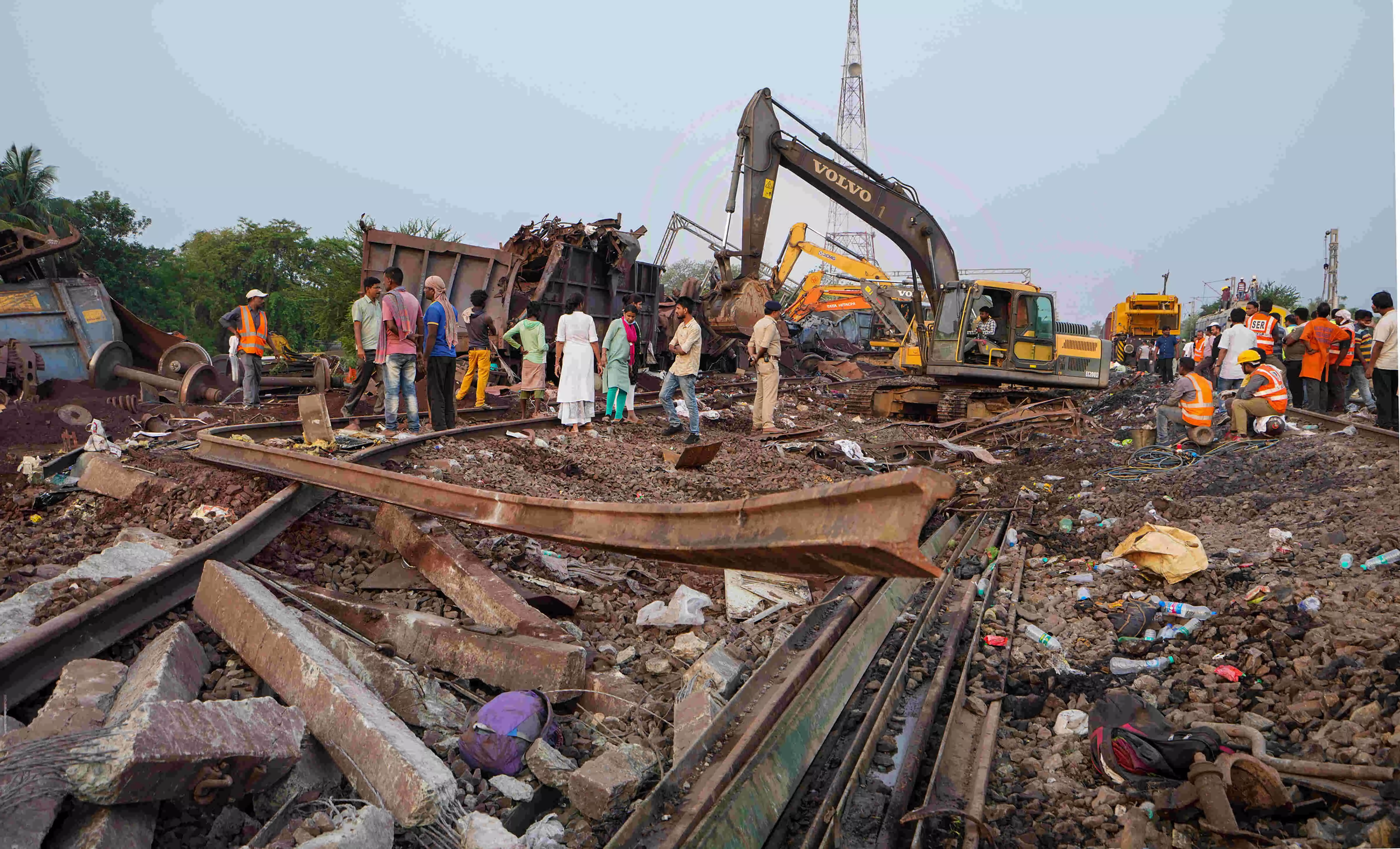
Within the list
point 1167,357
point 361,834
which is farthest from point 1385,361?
point 1167,357

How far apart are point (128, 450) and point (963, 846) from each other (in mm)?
6397

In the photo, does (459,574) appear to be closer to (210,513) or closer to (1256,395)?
(210,513)

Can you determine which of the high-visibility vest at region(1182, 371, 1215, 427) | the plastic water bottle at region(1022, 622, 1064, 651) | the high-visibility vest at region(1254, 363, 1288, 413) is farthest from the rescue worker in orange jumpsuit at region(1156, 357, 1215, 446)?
the plastic water bottle at region(1022, 622, 1064, 651)

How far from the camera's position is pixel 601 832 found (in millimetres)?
2348

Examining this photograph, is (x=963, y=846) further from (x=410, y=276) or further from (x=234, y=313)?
(x=410, y=276)

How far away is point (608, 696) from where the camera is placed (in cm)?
300

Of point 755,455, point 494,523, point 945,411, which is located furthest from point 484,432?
point 945,411

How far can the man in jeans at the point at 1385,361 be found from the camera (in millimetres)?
8367

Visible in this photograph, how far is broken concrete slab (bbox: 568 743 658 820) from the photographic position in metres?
2.36

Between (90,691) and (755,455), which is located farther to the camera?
(755,455)

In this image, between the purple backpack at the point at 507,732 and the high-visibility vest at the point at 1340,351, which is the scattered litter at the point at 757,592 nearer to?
the purple backpack at the point at 507,732

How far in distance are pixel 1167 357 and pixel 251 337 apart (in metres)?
21.3

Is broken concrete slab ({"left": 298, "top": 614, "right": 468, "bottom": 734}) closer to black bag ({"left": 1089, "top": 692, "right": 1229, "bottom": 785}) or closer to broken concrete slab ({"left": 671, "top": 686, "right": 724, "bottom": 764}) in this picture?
broken concrete slab ({"left": 671, "top": 686, "right": 724, "bottom": 764})

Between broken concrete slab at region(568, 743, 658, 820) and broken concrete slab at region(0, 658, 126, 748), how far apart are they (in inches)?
50.5
